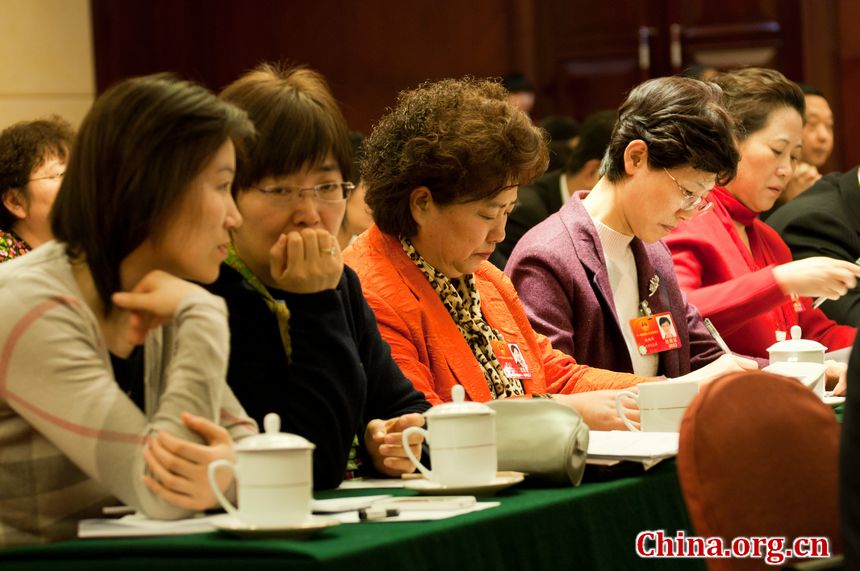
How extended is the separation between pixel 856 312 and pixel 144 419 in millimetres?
3093

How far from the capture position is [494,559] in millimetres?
1552

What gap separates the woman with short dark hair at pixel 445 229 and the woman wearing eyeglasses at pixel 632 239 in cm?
38

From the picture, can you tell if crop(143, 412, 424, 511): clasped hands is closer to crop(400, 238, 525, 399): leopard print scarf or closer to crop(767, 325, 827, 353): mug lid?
crop(400, 238, 525, 399): leopard print scarf

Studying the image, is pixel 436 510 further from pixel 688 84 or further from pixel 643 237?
pixel 688 84

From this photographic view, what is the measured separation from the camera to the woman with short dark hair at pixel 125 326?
153cm

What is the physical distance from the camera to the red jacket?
339 cm

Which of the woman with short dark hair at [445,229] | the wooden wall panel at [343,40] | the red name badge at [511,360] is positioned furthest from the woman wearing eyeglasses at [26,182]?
the wooden wall panel at [343,40]

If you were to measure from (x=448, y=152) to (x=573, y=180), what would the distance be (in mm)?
2946

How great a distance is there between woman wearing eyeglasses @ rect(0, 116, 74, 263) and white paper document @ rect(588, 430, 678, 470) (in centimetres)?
188

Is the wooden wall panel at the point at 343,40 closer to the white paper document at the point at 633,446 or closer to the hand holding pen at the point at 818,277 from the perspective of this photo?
the hand holding pen at the point at 818,277

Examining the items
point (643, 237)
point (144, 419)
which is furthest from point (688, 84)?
point (144, 419)

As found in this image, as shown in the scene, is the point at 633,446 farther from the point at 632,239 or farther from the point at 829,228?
the point at 829,228

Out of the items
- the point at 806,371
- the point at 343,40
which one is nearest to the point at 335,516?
the point at 806,371

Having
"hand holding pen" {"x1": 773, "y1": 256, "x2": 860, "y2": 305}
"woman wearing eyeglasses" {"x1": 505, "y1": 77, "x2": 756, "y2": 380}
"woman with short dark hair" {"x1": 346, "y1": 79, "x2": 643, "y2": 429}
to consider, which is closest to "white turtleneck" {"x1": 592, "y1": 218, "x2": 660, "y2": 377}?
"woman wearing eyeglasses" {"x1": 505, "y1": 77, "x2": 756, "y2": 380}
